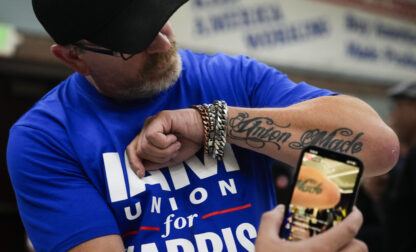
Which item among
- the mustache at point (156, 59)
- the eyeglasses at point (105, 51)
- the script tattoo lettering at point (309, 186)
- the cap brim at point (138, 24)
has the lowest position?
the script tattoo lettering at point (309, 186)

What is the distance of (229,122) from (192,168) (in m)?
0.16

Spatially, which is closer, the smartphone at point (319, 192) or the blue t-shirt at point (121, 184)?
the smartphone at point (319, 192)

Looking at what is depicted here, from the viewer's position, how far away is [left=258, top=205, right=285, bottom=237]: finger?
611 millimetres

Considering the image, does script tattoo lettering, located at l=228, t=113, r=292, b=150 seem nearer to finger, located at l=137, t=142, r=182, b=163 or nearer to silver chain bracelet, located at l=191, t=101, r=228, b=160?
silver chain bracelet, located at l=191, t=101, r=228, b=160

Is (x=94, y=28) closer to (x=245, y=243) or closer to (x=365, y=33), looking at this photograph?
(x=245, y=243)

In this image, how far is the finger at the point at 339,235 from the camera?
0.57 meters

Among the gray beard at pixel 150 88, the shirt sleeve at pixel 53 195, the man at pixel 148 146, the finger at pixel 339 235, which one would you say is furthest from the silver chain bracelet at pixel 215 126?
the finger at pixel 339 235

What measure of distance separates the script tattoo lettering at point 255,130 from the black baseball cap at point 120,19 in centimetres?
28

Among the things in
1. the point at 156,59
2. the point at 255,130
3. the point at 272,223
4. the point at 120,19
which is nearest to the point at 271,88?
the point at 255,130

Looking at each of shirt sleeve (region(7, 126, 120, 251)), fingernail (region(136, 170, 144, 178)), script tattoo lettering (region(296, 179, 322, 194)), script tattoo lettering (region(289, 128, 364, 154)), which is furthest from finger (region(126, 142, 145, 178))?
script tattoo lettering (region(296, 179, 322, 194))

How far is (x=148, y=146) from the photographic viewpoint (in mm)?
933

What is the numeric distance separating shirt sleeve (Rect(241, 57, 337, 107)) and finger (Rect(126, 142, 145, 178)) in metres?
0.35

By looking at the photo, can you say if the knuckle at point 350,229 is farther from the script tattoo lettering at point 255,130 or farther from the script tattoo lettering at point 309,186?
the script tattoo lettering at point 255,130

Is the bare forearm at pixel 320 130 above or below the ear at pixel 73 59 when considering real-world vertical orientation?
below
